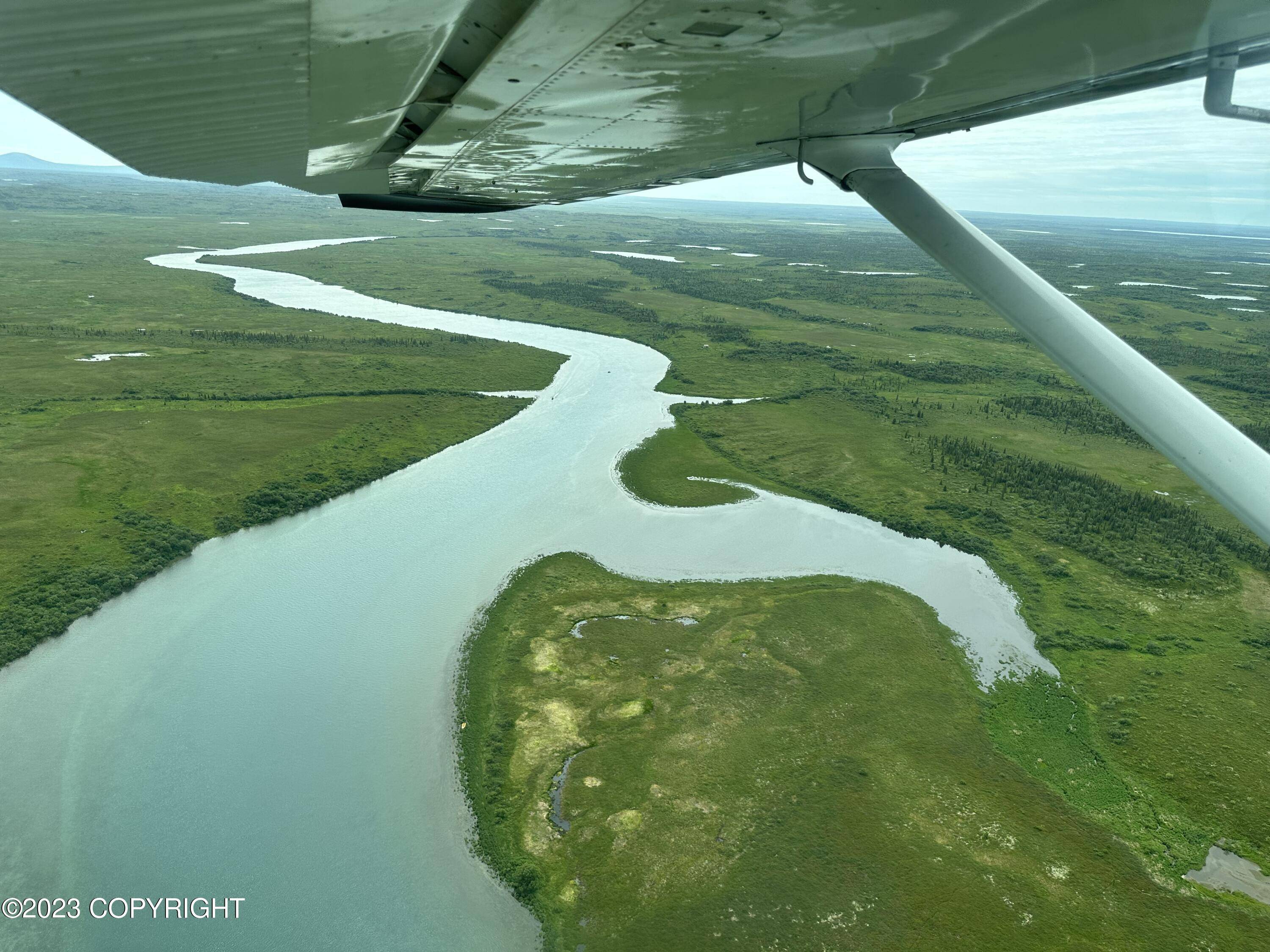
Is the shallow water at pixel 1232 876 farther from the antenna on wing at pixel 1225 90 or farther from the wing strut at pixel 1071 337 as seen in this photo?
the antenna on wing at pixel 1225 90

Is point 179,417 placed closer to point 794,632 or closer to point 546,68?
point 794,632

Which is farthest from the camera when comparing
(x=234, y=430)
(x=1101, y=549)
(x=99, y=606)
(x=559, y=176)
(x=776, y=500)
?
(x=234, y=430)

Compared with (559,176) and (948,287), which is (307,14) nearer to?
(559,176)

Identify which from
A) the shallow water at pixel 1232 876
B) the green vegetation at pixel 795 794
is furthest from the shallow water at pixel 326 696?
the shallow water at pixel 1232 876

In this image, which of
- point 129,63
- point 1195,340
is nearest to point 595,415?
point 129,63

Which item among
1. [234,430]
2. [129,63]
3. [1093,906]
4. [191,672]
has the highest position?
[129,63]

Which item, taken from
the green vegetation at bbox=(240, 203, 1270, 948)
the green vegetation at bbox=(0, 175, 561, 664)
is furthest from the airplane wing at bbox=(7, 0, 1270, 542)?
the green vegetation at bbox=(0, 175, 561, 664)
